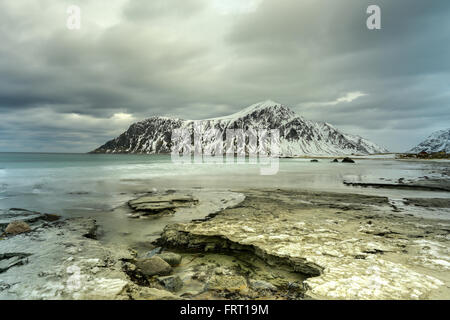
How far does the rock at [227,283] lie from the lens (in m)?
5.42

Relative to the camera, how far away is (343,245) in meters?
7.43

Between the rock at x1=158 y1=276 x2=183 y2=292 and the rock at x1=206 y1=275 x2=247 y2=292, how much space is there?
2.27 ft

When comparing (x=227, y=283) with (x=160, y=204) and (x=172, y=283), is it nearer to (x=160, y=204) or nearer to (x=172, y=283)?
(x=172, y=283)

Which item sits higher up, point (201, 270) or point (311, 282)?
point (311, 282)

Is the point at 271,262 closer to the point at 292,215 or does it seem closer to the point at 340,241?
the point at 340,241

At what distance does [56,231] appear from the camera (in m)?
9.88

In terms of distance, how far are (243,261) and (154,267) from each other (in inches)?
106

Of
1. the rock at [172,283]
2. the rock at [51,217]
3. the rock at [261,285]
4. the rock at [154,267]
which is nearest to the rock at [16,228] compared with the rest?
the rock at [51,217]

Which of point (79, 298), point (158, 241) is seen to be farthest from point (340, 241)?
point (79, 298)

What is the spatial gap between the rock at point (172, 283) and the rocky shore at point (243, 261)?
0.08 ft

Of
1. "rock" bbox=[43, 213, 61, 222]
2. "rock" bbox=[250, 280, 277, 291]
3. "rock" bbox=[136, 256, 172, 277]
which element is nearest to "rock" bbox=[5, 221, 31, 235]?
"rock" bbox=[43, 213, 61, 222]

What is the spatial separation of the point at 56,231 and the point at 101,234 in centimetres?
182

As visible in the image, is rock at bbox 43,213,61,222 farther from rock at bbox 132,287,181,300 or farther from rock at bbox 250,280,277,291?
rock at bbox 250,280,277,291

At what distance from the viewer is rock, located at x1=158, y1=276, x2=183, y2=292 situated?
18.1 feet
